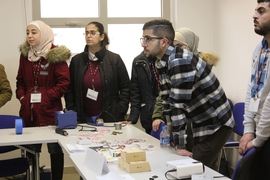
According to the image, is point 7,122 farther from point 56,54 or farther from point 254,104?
point 254,104

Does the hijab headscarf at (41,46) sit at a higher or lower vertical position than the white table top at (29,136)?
higher

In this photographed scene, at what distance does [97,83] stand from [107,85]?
4.1 inches

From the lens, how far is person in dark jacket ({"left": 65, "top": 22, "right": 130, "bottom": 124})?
3.71m

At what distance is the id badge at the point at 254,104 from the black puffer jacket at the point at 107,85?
1.67m

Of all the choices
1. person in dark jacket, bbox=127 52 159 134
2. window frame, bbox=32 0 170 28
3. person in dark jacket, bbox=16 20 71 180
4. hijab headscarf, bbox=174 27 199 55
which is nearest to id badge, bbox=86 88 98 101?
person in dark jacket, bbox=16 20 71 180

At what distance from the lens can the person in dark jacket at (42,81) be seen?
11.8 feet

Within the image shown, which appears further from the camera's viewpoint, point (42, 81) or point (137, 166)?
point (42, 81)

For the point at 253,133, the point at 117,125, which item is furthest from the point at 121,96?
the point at 253,133

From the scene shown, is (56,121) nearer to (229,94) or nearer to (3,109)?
(3,109)

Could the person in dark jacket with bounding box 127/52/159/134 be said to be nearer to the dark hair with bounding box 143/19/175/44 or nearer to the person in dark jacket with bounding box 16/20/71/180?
the person in dark jacket with bounding box 16/20/71/180

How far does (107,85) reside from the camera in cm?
373

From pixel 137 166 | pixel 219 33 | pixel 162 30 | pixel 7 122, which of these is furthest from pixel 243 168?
pixel 219 33

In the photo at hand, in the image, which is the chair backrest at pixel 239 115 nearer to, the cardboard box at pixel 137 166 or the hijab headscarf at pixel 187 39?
the hijab headscarf at pixel 187 39

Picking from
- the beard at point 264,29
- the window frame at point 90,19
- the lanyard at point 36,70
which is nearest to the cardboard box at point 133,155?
the beard at point 264,29
